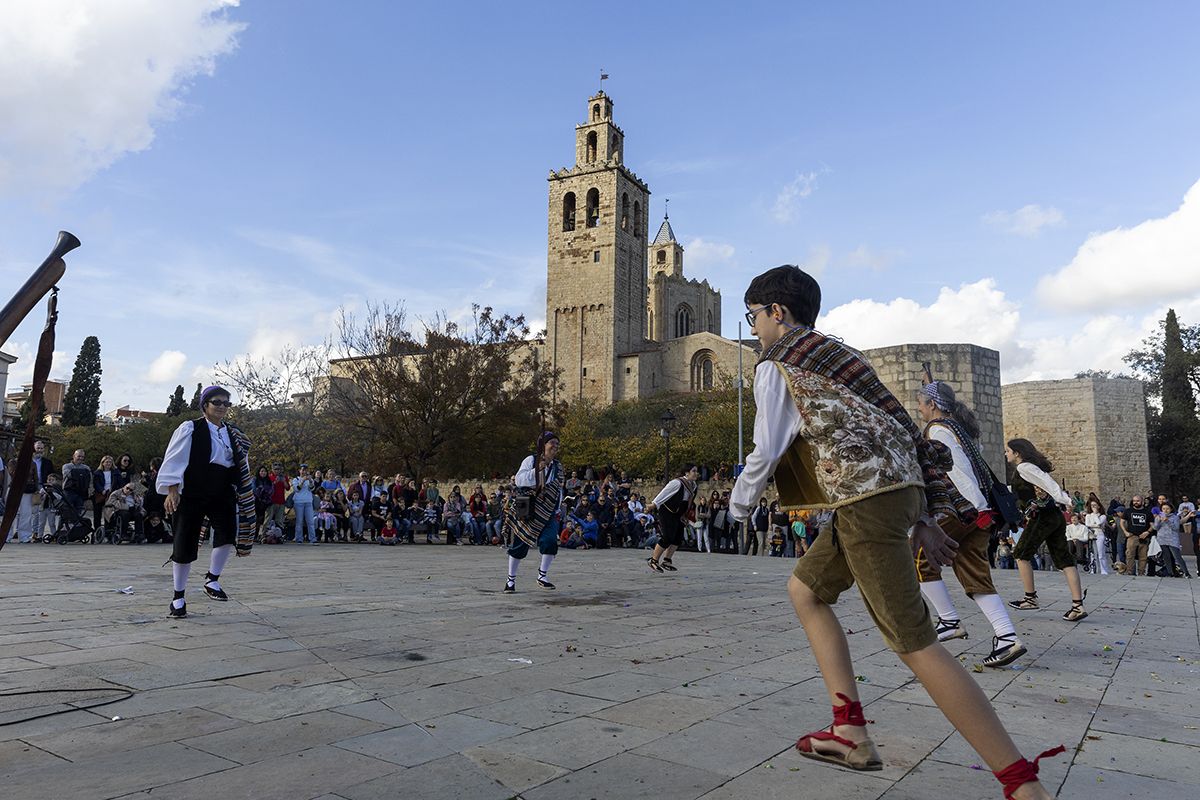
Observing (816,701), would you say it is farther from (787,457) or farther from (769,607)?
(769,607)

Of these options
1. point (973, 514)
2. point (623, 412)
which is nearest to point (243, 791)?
point (973, 514)

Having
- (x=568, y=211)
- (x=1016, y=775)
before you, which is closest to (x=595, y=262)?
(x=568, y=211)

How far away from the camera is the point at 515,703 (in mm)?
3770

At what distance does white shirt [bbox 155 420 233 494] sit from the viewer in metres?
6.52

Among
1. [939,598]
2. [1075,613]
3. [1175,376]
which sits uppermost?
[1175,376]

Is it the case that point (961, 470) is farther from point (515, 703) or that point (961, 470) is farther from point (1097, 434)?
point (1097, 434)

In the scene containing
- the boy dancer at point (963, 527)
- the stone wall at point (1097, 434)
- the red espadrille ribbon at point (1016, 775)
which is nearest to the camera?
the red espadrille ribbon at point (1016, 775)

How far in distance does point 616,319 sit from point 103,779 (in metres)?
69.9

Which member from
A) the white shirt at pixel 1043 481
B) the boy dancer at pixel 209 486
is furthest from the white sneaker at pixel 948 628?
the boy dancer at pixel 209 486

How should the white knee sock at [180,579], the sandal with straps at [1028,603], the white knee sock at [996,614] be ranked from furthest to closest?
the sandal with straps at [1028,603], the white knee sock at [180,579], the white knee sock at [996,614]

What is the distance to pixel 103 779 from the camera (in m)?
2.64

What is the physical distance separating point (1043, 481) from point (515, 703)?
522 centimetres

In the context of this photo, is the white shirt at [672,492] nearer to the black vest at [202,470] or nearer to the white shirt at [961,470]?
the black vest at [202,470]

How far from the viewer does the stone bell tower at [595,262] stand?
71812mm
